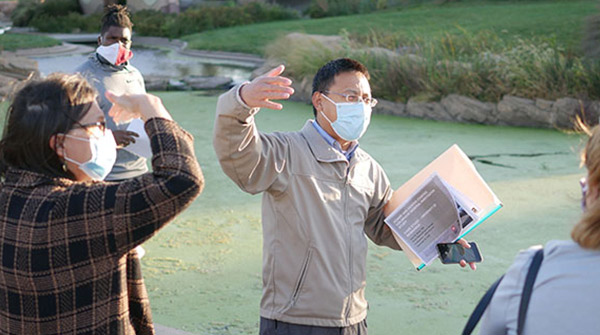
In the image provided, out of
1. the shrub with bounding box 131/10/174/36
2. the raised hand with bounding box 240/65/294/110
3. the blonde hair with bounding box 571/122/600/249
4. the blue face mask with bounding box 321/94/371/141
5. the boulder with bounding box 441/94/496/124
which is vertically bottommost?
the shrub with bounding box 131/10/174/36

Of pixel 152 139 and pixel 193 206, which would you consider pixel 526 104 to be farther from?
pixel 152 139

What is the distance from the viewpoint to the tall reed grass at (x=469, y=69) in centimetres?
1078

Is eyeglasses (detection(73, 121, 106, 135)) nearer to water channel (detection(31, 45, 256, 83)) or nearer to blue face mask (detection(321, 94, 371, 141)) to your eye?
blue face mask (detection(321, 94, 371, 141))

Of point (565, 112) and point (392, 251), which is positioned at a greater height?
point (392, 251)

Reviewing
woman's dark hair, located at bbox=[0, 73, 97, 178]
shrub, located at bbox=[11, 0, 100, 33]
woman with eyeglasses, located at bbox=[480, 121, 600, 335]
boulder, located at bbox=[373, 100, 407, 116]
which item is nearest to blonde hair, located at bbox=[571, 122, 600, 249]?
woman with eyeglasses, located at bbox=[480, 121, 600, 335]

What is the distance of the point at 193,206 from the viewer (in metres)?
6.72

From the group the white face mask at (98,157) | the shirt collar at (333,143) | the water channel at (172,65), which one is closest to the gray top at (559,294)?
the white face mask at (98,157)

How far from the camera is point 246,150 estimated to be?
268cm

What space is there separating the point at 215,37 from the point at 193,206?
1921cm

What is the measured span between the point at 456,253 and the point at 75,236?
155cm

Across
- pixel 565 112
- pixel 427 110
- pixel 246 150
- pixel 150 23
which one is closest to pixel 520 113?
pixel 565 112

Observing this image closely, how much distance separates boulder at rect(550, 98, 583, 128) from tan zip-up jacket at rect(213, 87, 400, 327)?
8048 millimetres

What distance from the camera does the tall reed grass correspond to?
35.4 feet

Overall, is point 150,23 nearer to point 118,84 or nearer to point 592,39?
point 592,39
